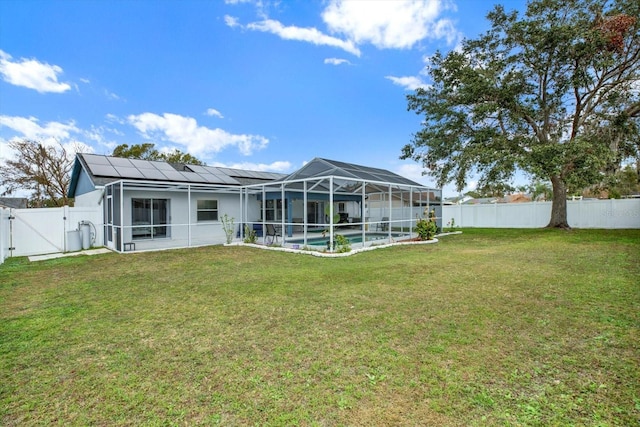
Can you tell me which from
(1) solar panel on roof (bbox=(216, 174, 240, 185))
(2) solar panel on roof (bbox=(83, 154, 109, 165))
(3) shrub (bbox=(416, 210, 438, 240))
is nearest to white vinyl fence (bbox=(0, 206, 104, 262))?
(2) solar panel on roof (bbox=(83, 154, 109, 165))

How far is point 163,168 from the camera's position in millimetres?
14703

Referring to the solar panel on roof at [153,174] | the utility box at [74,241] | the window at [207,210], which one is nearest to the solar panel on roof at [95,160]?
the solar panel on roof at [153,174]

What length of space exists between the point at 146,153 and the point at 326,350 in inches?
1245

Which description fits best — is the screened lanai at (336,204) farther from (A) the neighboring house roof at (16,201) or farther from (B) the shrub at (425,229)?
(A) the neighboring house roof at (16,201)

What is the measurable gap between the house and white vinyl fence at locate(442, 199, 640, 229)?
20.3 ft

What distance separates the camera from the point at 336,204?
769 inches

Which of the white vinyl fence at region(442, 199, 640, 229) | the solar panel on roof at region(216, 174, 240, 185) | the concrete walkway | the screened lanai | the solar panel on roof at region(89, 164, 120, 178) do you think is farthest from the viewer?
the white vinyl fence at region(442, 199, 640, 229)

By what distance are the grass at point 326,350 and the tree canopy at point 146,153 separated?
85.1ft

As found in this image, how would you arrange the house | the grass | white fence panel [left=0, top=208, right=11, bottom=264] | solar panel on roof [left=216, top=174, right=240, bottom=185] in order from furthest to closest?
1. solar panel on roof [left=216, top=174, right=240, bottom=185]
2. the house
3. white fence panel [left=0, top=208, right=11, bottom=264]
4. the grass

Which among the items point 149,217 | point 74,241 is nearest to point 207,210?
point 149,217

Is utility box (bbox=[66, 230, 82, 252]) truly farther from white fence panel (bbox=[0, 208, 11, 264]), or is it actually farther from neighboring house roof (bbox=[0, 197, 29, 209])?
neighboring house roof (bbox=[0, 197, 29, 209])

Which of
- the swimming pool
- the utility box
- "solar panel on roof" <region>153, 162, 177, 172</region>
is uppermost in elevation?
"solar panel on roof" <region>153, 162, 177, 172</region>

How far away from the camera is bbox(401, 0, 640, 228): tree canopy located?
12.4m

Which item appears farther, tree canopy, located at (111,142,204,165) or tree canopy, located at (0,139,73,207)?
tree canopy, located at (111,142,204,165)
